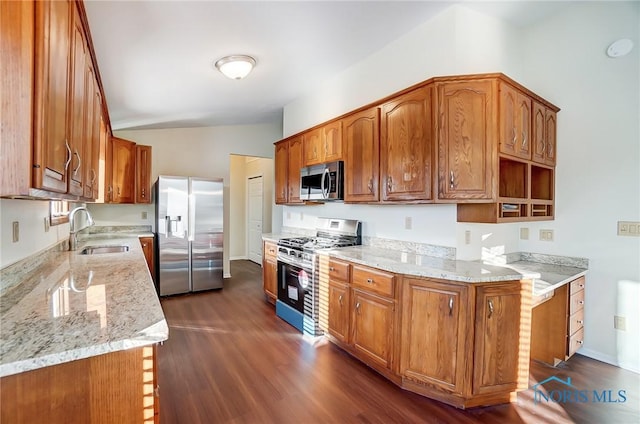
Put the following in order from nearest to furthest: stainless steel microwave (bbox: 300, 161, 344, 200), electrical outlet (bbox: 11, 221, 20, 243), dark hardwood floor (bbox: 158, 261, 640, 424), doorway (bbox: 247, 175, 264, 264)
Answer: electrical outlet (bbox: 11, 221, 20, 243) → dark hardwood floor (bbox: 158, 261, 640, 424) → stainless steel microwave (bbox: 300, 161, 344, 200) → doorway (bbox: 247, 175, 264, 264)

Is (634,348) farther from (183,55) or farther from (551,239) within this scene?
(183,55)

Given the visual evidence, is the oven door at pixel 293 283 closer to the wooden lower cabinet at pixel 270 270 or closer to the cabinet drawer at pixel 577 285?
the wooden lower cabinet at pixel 270 270

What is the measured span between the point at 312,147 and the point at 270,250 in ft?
4.81

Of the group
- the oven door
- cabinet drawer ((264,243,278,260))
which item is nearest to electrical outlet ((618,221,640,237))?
the oven door

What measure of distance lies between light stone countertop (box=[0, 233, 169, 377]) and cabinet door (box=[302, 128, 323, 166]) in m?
2.36

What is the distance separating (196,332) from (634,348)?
4.04 meters

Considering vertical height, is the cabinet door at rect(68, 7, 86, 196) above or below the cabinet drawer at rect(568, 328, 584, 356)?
above

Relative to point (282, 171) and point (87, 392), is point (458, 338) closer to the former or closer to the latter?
point (87, 392)

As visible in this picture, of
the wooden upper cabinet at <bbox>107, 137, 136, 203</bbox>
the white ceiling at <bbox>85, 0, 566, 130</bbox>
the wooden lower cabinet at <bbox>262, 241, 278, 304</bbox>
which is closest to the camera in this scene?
the white ceiling at <bbox>85, 0, 566, 130</bbox>

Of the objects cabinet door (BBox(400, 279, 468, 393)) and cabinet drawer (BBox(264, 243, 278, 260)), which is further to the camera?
cabinet drawer (BBox(264, 243, 278, 260))

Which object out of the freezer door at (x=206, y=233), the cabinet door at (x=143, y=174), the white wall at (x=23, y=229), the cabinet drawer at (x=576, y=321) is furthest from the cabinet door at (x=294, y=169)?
the cabinet drawer at (x=576, y=321)

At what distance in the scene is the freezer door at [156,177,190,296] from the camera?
14.7ft

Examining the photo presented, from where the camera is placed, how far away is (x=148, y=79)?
313 centimetres

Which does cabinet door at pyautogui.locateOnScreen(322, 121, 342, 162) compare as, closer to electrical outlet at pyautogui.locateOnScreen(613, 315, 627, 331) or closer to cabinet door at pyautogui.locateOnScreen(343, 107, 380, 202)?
cabinet door at pyautogui.locateOnScreen(343, 107, 380, 202)
